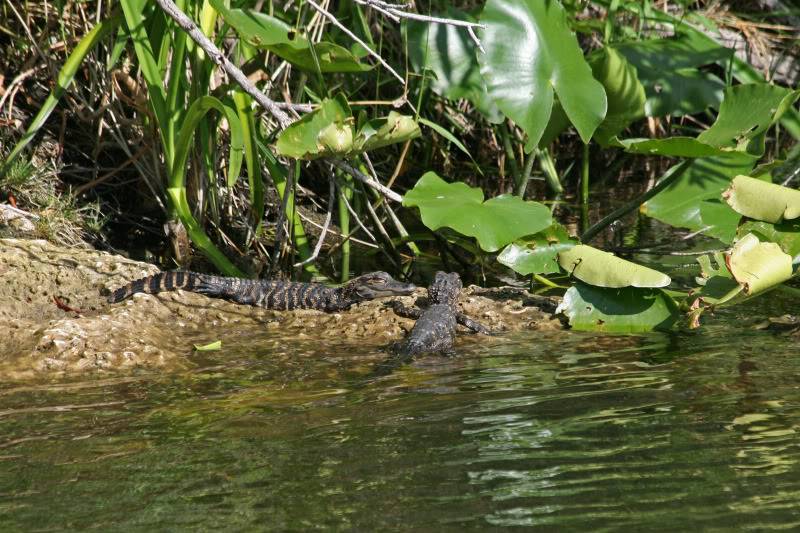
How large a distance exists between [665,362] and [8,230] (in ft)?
11.8


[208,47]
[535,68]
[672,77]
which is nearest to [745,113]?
[535,68]

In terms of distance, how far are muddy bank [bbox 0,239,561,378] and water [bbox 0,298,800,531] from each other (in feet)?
0.80

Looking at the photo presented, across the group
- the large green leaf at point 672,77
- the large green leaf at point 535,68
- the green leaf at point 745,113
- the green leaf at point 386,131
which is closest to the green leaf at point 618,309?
the large green leaf at point 535,68

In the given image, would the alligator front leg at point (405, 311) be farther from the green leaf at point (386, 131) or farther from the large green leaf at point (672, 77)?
the large green leaf at point (672, 77)

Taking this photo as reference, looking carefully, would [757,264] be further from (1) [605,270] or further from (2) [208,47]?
(2) [208,47]

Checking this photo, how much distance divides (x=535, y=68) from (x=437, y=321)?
1.54 meters

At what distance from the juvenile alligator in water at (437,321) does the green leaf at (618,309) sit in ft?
1.41

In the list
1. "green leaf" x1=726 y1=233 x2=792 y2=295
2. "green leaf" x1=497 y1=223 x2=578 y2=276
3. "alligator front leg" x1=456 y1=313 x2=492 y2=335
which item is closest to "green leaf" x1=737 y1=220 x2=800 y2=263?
"green leaf" x1=726 y1=233 x2=792 y2=295

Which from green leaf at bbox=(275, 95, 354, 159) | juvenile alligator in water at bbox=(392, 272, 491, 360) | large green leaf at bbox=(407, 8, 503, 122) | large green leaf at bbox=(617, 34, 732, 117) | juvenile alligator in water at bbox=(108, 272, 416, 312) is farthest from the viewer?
large green leaf at bbox=(617, 34, 732, 117)

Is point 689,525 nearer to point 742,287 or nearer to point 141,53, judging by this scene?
point 742,287

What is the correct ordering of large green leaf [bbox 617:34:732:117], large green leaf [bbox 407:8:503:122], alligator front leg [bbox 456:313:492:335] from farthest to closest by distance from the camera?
large green leaf [bbox 617:34:732:117]
large green leaf [bbox 407:8:503:122]
alligator front leg [bbox 456:313:492:335]

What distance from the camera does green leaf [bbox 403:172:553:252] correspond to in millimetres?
5031

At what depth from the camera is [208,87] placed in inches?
227

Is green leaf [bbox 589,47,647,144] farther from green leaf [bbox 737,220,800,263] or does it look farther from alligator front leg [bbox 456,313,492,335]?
alligator front leg [bbox 456,313,492,335]
